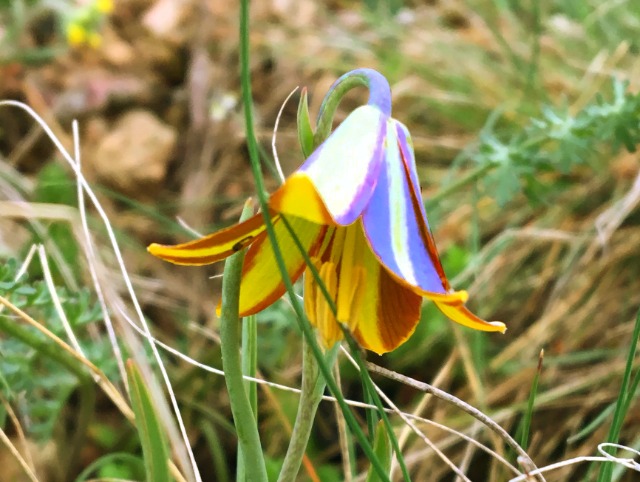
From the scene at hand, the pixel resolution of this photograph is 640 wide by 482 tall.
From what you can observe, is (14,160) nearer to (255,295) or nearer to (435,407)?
(435,407)

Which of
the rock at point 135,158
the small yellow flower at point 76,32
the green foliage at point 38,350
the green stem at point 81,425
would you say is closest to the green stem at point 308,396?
the green foliage at point 38,350

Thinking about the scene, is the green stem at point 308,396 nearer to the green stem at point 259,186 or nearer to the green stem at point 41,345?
the green stem at point 259,186

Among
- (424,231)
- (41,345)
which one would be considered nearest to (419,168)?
(41,345)

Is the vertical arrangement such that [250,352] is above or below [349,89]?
below

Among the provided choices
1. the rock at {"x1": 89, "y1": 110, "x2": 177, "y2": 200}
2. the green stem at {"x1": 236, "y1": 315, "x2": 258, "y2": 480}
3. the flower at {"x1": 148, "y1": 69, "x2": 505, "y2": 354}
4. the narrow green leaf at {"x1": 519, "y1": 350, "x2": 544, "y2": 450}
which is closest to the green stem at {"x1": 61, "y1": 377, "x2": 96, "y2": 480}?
the green stem at {"x1": 236, "y1": 315, "x2": 258, "y2": 480}

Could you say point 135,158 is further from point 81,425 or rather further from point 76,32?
point 81,425
